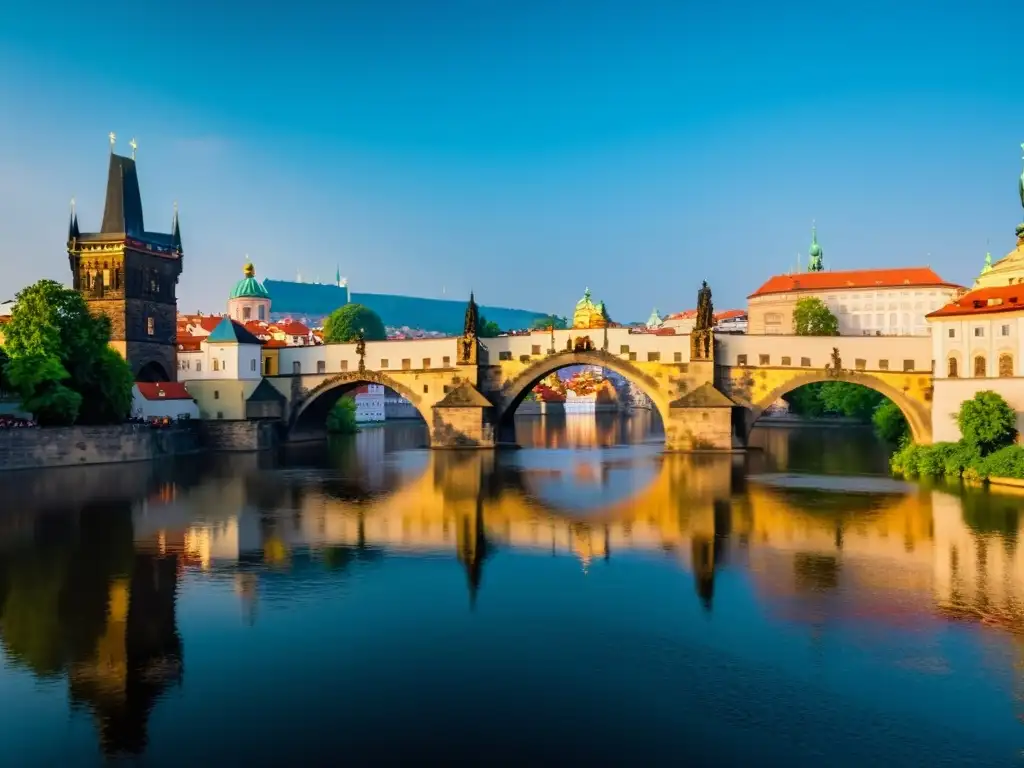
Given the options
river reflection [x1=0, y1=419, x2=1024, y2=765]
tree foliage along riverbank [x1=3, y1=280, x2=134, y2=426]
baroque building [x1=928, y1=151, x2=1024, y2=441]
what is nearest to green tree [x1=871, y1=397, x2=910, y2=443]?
baroque building [x1=928, y1=151, x2=1024, y2=441]

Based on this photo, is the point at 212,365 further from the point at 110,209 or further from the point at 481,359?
the point at 481,359

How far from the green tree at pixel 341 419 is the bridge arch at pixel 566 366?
21624 mm

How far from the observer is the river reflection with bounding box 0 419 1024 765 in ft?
46.3

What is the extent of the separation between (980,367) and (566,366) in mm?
26802

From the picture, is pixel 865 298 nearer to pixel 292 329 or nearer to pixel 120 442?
pixel 292 329

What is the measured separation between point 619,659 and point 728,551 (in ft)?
34.9

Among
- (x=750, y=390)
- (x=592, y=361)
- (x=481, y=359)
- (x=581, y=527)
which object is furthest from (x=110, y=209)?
(x=581, y=527)

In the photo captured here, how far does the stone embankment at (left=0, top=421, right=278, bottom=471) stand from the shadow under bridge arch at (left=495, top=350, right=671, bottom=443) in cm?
1658

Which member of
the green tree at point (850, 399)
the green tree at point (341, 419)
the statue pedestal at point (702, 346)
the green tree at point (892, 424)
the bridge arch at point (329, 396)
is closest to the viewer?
the statue pedestal at point (702, 346)

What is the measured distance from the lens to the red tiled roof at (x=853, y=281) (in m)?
120

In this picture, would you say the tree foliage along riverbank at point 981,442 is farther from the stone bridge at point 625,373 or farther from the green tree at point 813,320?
the green tree at point 813,320

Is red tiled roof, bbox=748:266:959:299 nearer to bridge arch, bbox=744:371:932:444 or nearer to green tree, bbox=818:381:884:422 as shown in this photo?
green tree, bbox=818:381:884:422

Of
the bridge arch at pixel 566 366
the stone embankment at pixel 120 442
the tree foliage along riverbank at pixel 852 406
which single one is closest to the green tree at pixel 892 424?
the tree foliage along riverbank at pixel 852 406

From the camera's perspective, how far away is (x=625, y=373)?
63250 mm
